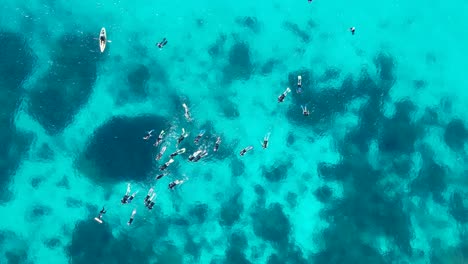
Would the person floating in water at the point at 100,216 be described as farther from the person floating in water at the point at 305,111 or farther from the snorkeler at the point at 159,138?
the person floating in water at the point at 305,111

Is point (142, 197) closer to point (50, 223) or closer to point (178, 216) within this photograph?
point (178, 216)

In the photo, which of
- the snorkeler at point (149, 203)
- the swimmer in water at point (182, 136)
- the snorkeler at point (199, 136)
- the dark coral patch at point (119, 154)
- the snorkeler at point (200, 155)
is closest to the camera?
the dark coral patch at point (119, 154)

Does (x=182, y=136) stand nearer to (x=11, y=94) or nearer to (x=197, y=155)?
(x=197, y=155)

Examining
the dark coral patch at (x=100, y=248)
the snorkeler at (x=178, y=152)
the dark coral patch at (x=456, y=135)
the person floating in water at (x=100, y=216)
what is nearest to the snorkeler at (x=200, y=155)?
the snorkeler at (x=178, y=152)

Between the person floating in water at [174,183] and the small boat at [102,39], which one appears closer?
the person floating in water at [174,183]

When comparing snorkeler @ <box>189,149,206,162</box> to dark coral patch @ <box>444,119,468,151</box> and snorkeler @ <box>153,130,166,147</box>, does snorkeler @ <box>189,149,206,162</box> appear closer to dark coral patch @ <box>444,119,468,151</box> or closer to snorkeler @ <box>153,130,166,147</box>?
snorkeler @ <box>153,130,166,147</box>

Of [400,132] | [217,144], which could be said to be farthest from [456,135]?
[217,144]

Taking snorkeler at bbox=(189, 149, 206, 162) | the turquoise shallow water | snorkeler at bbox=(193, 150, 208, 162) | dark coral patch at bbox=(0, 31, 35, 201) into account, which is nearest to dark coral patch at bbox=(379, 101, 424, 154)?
the turquoise shallow water
